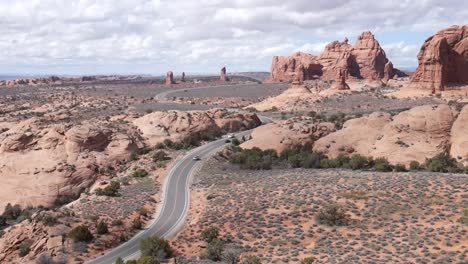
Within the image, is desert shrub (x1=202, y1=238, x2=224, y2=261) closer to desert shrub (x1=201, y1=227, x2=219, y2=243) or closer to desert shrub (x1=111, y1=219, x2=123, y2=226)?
desert shrub (x1=201, y1=227, x2=219, y2=243)

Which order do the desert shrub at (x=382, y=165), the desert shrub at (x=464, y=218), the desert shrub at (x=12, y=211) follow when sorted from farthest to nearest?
the desert shrub at (x=12, y=211), the desert shrub at (x=382, y=165), the desert shrub at (x=464, y=218)

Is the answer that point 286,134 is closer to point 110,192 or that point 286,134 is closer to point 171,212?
point 110,192

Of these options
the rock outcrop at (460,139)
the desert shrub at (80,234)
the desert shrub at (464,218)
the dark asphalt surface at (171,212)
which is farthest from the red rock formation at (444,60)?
the desert shrub at (80,234)

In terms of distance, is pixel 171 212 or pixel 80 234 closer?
pixel 80 234

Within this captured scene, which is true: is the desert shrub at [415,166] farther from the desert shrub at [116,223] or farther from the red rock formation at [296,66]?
the red rock formation at [296,66]

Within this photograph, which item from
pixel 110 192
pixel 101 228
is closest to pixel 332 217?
pixel 101 228

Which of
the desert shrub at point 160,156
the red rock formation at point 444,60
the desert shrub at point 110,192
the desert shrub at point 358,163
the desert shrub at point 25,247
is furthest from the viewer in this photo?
the red rock formation at point 444,60

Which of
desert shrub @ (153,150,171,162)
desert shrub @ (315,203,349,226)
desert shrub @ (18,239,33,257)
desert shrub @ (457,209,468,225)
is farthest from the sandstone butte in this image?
desert shrub @ (18,239,33,257)
